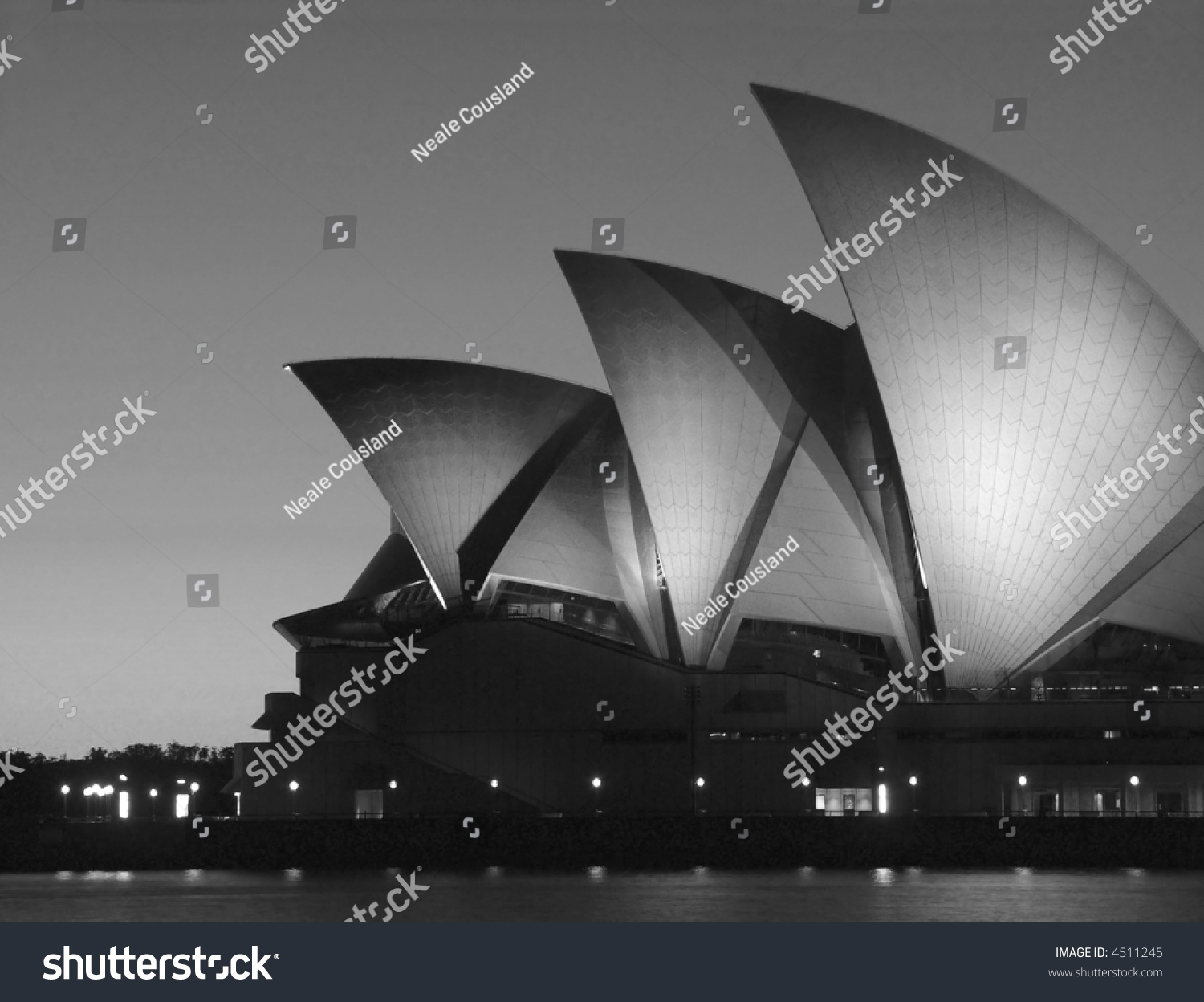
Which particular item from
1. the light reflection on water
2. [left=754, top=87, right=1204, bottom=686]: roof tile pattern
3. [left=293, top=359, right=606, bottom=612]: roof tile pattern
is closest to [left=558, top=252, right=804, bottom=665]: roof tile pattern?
[left=754, top=87, right=1204, bottom=686]: roof tile pattern

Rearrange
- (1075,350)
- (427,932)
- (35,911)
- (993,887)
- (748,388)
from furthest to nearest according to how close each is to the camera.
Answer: (748,388) < (1075,350) < (993,887) < (35,911) < (427,932)

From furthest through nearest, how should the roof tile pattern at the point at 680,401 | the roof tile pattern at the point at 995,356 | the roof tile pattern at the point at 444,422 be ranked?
the roof tile pattern at the point at 444,422, the roof tile pattern at the point at 680,401, the roof tile pattern at the point at 995,356

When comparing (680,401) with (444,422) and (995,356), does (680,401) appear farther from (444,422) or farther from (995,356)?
(995,356)

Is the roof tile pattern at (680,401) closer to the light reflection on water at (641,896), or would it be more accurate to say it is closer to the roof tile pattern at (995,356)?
the roof tile pattern at (995,356)

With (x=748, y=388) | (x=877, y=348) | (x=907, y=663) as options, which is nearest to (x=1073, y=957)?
(x=877, y=348)

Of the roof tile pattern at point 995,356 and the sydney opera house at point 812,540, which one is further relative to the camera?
the sydney opera house at point 812,540

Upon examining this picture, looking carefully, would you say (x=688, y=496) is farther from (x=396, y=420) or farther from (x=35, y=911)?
(x=35, y=911)

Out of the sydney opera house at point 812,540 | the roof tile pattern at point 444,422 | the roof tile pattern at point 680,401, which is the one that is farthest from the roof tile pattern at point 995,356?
the roof tile pattern at point 444,422
